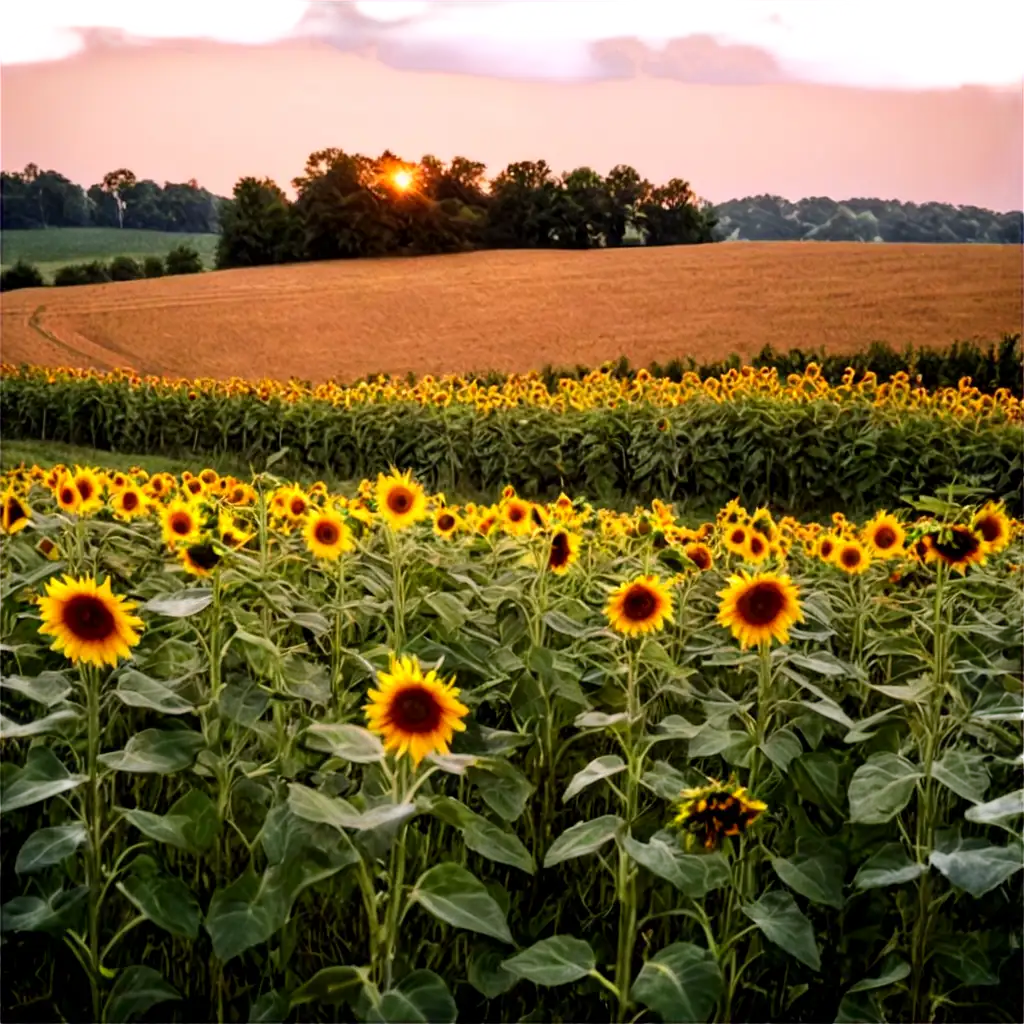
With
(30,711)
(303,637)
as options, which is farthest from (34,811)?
(303,637)

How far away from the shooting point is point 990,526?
2.00 meters

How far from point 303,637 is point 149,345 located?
10.0 metres

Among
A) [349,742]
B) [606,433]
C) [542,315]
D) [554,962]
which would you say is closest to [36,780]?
[349,742]

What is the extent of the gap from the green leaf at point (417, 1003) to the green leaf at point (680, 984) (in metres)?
0.23

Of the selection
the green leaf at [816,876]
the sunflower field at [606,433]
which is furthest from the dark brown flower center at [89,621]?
the sunflower field at [606,433]

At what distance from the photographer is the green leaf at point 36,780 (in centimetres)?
161

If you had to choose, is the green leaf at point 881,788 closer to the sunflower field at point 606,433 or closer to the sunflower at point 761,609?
the sunflower at point 761,609

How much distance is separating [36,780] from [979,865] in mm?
1191

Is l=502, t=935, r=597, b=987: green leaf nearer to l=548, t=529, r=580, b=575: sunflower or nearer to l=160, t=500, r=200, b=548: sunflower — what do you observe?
l=548, t=529, r=580, b=575: sunflower

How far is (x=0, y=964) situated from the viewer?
1.81 m

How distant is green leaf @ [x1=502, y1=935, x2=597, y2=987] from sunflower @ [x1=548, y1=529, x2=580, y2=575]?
2.17 feet

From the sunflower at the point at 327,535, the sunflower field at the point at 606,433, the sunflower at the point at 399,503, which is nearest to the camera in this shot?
the sunflower at the point at 327,535

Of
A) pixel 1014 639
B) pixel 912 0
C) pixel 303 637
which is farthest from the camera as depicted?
pixel 912 0

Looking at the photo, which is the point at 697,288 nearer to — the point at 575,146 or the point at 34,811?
the point at 575,146
